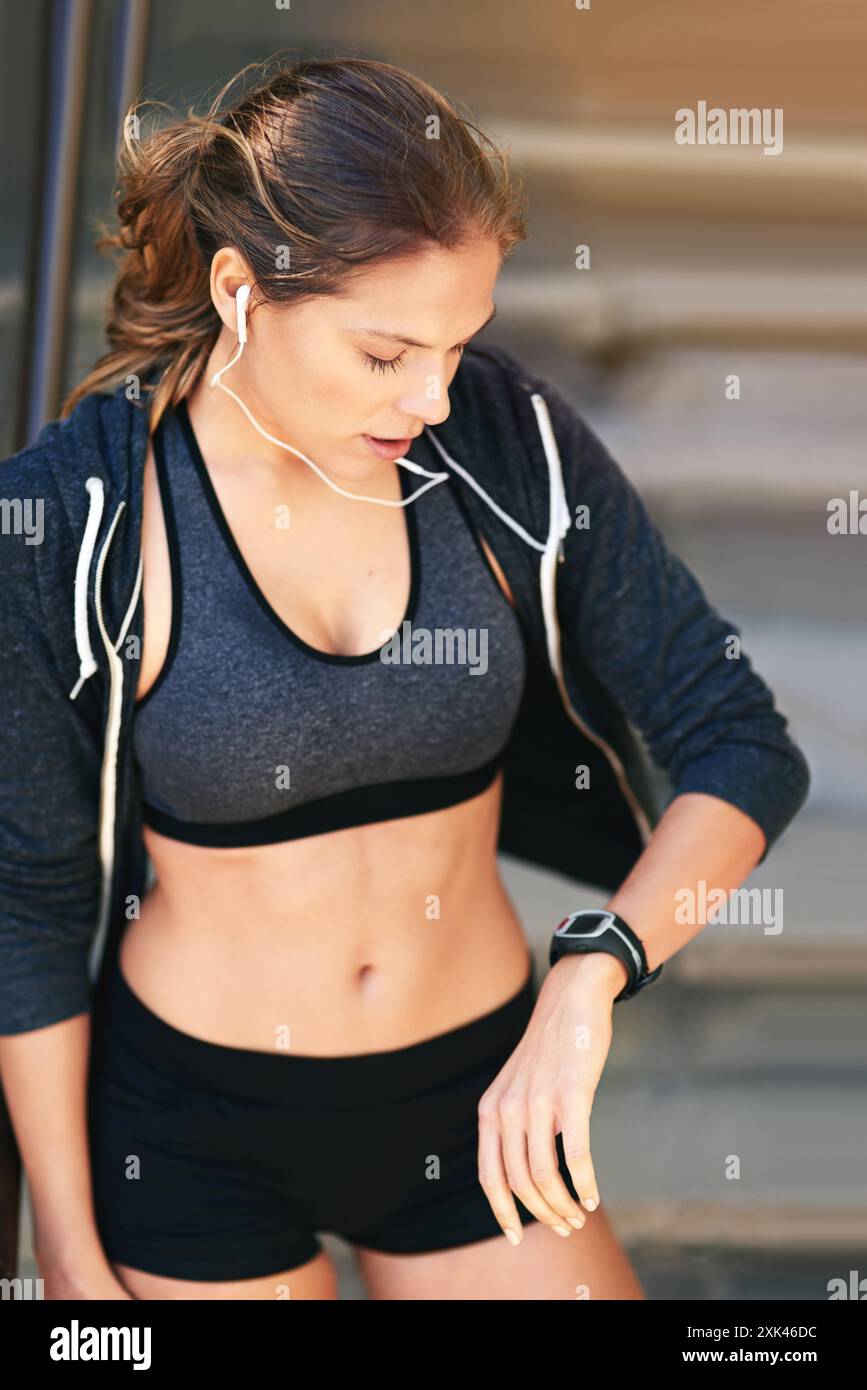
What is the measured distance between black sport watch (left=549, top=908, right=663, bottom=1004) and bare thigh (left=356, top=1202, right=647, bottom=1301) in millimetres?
298

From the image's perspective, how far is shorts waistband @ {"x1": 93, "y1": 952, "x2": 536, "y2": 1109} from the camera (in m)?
1.31

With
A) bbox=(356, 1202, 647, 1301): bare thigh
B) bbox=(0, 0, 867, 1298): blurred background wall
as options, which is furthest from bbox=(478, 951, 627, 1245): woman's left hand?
bbox=(0, 0, 867, 1298): blurred background wall

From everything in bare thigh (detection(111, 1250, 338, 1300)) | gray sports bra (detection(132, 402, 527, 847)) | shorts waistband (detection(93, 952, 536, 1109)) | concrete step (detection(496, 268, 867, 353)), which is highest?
concrete step (detection(496, 268, 867, 353))

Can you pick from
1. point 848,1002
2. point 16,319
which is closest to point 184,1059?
point 16,319

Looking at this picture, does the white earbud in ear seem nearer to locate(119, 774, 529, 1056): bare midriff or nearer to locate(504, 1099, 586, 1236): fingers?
locate(119, 774, 529, 1056): bare midriff

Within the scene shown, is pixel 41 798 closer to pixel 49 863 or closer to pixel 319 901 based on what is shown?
pixel 49 863

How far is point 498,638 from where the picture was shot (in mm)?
1284

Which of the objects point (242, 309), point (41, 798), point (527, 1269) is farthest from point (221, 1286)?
point (242, 309)

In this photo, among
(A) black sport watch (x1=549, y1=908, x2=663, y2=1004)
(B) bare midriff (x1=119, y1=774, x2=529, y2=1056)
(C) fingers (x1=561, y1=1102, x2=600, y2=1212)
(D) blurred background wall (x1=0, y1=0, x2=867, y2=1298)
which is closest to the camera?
(C) fingers (x1=561, y1=1102, x2=600, y2=1212)

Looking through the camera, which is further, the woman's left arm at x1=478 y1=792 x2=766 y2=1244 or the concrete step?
the concrete step

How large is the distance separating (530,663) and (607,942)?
1.17 feet

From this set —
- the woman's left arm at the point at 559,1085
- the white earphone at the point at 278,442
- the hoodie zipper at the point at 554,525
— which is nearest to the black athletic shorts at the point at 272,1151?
the woman's left arm at the point at 559,1085

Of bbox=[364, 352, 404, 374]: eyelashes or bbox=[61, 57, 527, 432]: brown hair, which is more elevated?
bbox=[61, 57, 527, 432]: brown hair

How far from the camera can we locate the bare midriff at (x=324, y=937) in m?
1.26
